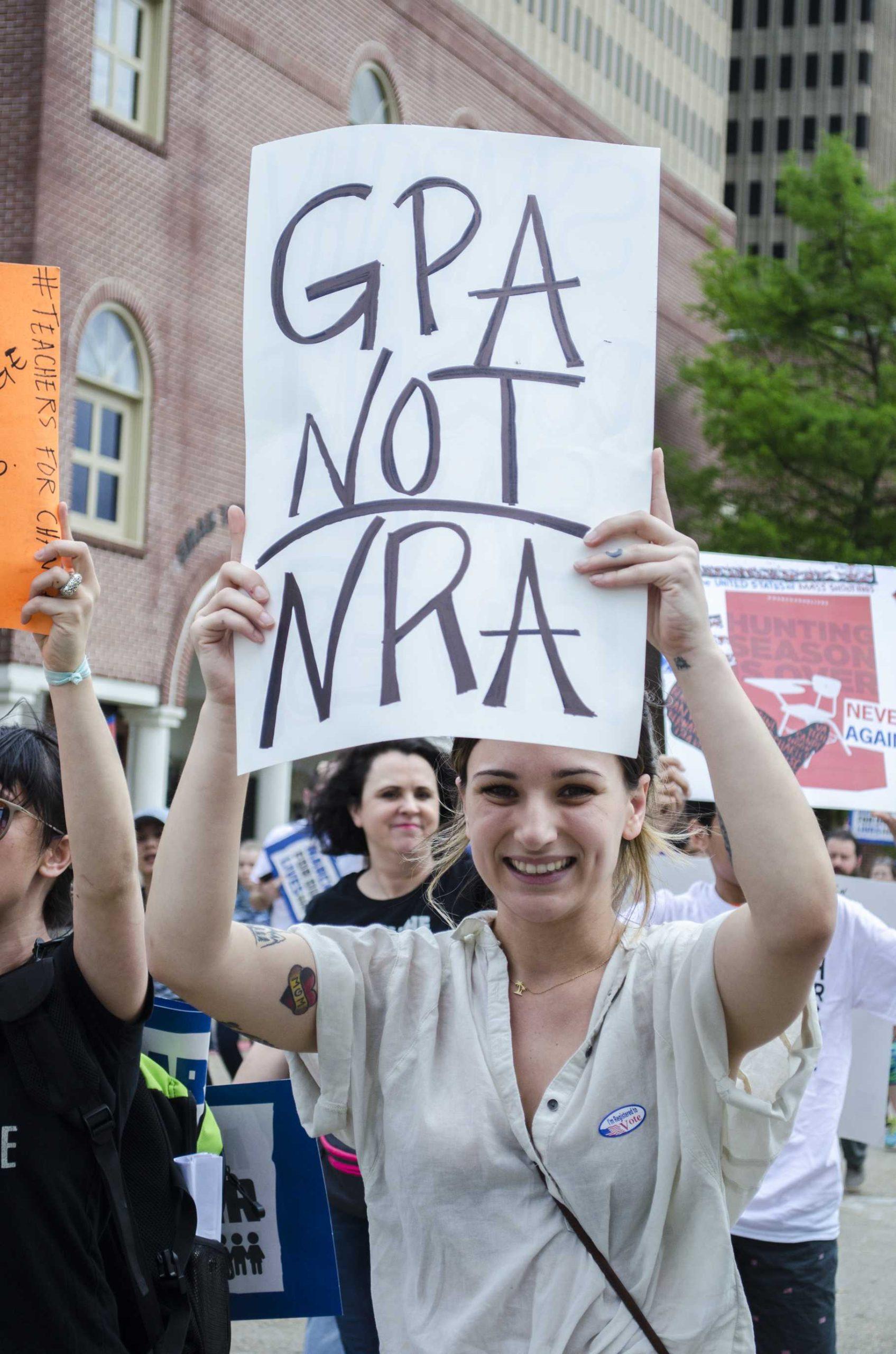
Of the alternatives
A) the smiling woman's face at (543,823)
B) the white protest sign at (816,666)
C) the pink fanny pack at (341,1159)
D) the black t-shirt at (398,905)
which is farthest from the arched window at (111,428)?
the smiling woman's face at (543,823)

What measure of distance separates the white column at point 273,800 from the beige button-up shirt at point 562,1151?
64.3 feet

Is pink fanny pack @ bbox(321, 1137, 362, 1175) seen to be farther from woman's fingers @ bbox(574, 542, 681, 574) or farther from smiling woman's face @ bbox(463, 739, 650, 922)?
woman's fingers @ bbox(574, 542, 681, 574)

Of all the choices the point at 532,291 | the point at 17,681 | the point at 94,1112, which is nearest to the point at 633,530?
the point at 532,291

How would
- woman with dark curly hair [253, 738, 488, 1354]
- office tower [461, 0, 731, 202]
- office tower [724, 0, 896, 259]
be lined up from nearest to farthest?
woman with dark curly hair [253, 738, 488, 1354], office tower [461, 0, 731, 202], office tower [724, 0, 896, 259]

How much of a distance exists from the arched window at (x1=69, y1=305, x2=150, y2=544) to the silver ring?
16.1 meters

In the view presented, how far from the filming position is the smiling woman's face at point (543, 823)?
2.06 metres

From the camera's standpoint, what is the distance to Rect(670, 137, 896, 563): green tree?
24.2 metres

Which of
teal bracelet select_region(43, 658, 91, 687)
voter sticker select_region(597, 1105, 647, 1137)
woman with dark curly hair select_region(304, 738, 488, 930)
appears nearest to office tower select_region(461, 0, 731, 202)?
woman with dark curly hair select_region(304, 738, 488, 930)

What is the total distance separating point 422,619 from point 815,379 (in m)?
25.1

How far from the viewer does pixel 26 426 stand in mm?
2562

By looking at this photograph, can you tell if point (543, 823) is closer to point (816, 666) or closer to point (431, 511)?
point (431, 511)

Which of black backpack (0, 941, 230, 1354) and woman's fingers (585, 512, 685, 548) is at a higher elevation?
woman's fingers (585, 512, 685, 548)

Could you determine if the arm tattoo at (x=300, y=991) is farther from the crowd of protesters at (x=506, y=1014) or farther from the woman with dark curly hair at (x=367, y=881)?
the woman with dark curly hair at (x=367, y=881)

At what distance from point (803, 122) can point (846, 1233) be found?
6182 centimetres
